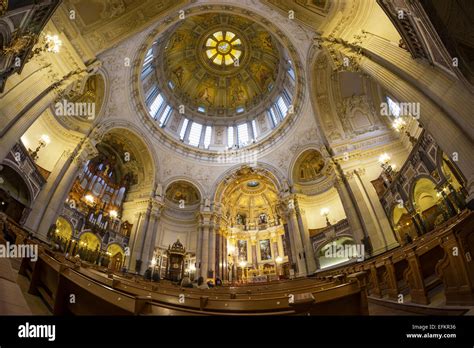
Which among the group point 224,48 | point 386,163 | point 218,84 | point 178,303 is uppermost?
point 224,48

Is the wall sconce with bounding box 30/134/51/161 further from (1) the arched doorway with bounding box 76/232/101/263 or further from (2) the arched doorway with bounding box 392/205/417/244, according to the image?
(2) the arched doorway with bounding box 392/205/417/244

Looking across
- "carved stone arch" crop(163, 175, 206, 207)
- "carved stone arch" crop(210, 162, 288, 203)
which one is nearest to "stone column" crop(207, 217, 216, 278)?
"carved stone arch" crop(210, 162, 288, 203)

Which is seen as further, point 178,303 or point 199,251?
point 199,251

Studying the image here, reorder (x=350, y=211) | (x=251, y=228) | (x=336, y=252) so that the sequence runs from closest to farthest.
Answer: (x=350, y=211)
(x=336, y=252)
(x=251, y=228)

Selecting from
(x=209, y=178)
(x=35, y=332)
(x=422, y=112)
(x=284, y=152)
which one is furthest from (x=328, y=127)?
(x=35, y=332)

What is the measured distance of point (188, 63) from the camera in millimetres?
25938

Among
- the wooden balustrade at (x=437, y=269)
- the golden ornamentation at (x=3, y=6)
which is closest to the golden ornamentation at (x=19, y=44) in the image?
the golden ornamentation at (x=3, y=6)

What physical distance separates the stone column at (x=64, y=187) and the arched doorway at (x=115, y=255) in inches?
232

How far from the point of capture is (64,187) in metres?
12.7

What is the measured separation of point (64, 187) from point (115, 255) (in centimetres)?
696

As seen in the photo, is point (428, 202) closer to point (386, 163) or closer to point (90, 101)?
point (386, 163)

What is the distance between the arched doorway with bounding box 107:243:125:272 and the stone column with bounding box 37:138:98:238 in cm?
590

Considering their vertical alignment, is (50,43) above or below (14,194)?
above

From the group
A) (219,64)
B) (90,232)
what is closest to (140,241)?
(90,232)
